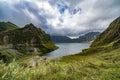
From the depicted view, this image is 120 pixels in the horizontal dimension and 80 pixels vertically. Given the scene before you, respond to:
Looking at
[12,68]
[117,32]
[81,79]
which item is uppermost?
[117,32]

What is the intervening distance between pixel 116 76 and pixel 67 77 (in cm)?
352

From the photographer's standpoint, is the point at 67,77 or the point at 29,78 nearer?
the point at 29,78

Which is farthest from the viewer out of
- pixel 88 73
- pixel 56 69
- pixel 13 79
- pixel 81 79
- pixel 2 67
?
pixel 88 73

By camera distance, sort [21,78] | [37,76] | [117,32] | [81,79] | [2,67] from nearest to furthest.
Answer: [21,78] → [2,67] → [37,76] → [81,79] → [117,32]

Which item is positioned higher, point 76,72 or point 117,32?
point 117,32

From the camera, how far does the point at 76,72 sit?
11891 mm

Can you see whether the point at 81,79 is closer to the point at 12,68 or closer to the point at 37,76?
the point at 37,76

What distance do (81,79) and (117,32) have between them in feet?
550

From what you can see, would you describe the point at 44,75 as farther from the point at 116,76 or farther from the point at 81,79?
the point at 116,76

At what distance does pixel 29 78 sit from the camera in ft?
30.9

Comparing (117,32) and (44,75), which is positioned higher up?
(117,32)

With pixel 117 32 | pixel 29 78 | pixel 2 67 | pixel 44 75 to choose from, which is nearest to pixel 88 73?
pixel 44 75

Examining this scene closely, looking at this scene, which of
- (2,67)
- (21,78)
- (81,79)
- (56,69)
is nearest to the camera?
(21,78)

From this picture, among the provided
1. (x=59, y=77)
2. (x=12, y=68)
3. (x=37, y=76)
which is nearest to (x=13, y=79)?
(x=12, y=68)
